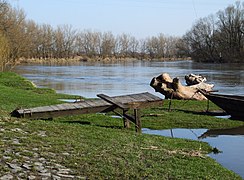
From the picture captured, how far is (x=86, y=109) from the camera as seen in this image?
40.5 feet

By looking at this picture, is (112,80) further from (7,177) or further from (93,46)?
(93,46)

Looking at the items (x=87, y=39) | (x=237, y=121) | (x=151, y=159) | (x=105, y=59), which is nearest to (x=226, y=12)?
(x=105, y=59)

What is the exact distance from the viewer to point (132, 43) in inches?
5837

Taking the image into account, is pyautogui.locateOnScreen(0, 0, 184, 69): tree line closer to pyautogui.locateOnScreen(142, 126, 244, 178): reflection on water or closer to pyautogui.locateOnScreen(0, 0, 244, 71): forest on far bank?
pyautogui.locateOnScreen(0, 0, 244, 71): forest on far bank

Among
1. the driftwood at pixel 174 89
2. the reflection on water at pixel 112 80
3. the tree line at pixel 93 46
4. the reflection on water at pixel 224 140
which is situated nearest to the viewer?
the reflection on water at pixel 224 140

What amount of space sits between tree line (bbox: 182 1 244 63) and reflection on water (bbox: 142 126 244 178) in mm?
80941

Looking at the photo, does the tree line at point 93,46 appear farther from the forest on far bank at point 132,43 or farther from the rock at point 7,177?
the rock at point 7,177

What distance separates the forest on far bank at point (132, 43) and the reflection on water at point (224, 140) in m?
38.4

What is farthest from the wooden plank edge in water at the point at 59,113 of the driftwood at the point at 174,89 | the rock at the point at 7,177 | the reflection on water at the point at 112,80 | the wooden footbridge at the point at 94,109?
the reflection on water at the point at 112,80

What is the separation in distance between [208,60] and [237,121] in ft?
290

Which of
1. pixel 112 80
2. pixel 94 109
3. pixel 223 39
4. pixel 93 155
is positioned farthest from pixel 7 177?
pixel 223 39

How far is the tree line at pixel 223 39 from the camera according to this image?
315ft

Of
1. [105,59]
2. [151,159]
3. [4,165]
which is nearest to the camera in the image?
[4,165]

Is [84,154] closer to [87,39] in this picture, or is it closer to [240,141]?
[240,141]
